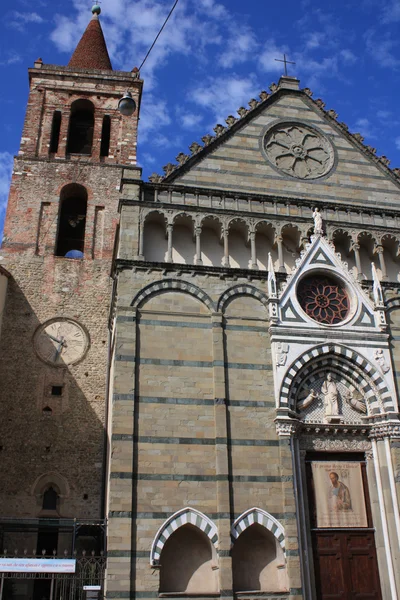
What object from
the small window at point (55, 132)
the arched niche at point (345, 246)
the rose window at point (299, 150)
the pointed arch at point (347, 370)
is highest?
the small window at point (55, 132)

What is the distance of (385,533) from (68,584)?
23.9ft

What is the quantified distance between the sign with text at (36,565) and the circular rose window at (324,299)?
8121mm

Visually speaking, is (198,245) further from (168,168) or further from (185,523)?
(185,523)

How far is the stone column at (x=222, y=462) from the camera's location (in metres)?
12.6

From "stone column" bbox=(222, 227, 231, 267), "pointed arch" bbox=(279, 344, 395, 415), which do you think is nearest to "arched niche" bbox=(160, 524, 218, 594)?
"pointed arch" bbox=(279, 344, 395, 415)

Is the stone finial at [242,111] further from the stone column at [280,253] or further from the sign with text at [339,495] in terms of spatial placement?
the sign with text at [339,495]

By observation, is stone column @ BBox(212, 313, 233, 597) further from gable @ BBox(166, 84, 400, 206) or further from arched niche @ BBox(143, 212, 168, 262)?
gable @ BBox(166, 84, 400, 206)

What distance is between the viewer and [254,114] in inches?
755

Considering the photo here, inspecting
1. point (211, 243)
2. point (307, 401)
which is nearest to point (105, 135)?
point (211, 243)

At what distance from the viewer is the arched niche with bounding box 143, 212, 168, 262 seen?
16.2 metres

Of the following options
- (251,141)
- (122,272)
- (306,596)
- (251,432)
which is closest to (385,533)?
(306,596)

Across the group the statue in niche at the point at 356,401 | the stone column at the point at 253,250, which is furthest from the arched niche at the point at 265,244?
the statue in niche at the point at 356,401

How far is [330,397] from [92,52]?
16986mm

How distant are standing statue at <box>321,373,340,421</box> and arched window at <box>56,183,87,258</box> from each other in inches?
380
